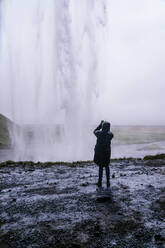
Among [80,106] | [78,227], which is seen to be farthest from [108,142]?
[80,106]

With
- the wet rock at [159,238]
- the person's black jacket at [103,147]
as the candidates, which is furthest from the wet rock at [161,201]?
the person's black jacket at [103,147]

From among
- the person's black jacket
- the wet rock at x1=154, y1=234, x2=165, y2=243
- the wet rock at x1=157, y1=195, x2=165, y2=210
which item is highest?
the person's black jacket

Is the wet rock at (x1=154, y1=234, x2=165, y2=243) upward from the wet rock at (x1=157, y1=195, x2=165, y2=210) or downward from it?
downward

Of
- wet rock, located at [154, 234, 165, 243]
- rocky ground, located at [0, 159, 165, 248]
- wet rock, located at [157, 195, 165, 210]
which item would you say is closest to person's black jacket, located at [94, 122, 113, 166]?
rocky ground, located at [0, 159, 165, 248]

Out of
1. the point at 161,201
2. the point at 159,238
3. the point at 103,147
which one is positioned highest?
the point at 103,147

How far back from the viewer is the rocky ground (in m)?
3.79

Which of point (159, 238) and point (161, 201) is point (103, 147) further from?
point (159, 238)

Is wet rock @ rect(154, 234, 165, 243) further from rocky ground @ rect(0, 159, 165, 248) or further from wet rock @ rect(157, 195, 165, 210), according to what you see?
wet rock @ rect(157, 195, 165, 210)

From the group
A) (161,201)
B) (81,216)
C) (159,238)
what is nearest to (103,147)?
(161,201)

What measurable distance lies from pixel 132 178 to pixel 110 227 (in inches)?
205

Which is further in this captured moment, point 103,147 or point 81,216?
point 103,147

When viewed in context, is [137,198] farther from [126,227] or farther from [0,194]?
[0,194]

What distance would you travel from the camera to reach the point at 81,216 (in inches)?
193

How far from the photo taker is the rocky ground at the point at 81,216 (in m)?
3.79
